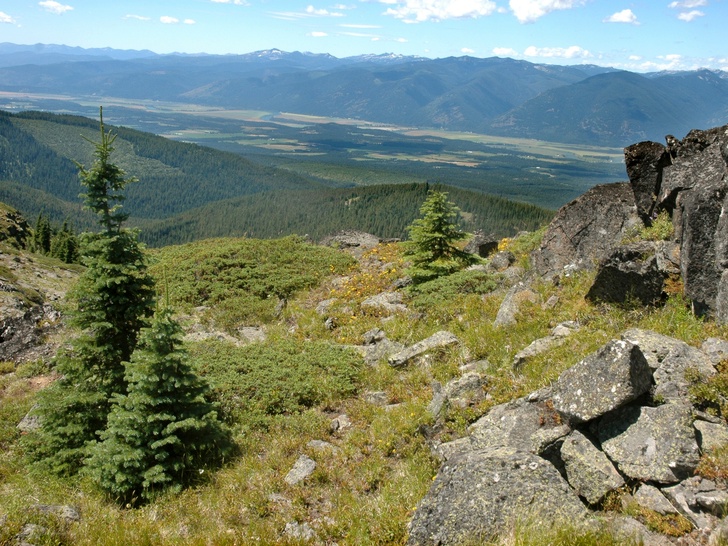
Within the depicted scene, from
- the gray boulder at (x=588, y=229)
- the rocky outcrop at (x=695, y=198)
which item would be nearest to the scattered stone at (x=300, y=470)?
the rocky outcrop at (x=695, y=198)

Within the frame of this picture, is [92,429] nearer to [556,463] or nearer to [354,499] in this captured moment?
[354,499]

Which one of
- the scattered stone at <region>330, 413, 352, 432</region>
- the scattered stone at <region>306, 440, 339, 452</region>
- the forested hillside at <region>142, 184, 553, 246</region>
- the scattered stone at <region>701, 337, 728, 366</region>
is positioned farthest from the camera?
the forested hillside at <region>142, 184, 553, 246</region>

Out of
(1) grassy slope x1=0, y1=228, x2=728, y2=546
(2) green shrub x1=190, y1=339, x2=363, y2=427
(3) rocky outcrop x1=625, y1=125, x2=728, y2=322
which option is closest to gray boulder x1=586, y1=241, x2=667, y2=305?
(1) grassy slope x1=0, y1=228, x2=728, y2=546

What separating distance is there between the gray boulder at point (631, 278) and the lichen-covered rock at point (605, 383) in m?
3.85

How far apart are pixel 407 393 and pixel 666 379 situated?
18.7 ft

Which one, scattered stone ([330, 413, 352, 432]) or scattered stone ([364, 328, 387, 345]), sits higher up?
scattered stone ([364, 328, 387, 345])

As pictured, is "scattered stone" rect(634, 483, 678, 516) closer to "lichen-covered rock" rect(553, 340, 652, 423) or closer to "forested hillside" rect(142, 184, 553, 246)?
"lichen-covered rock" rect(553, 340, 652, 423)

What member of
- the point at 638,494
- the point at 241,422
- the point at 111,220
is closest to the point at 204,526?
the point at 241,422

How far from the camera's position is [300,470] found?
905 cm

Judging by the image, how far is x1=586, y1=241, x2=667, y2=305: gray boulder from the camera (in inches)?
404

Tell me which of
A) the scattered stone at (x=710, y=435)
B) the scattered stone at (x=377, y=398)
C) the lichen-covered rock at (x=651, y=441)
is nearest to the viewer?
the lichen-covered rock at (x=651, y=441)

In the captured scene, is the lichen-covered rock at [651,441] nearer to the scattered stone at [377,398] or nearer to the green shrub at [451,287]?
the scattered stone at [377,398]

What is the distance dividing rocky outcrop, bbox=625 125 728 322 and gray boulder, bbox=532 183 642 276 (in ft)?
3.05

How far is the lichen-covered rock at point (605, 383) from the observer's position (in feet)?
22.2
